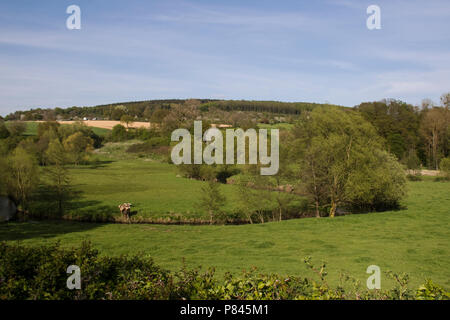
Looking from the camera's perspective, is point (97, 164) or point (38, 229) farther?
point (97, 164)

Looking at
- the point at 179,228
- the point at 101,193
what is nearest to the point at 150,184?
the point at 101,193

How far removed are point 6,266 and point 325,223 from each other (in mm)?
25640

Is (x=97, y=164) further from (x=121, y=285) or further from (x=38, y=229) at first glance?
(x=121, y=285)

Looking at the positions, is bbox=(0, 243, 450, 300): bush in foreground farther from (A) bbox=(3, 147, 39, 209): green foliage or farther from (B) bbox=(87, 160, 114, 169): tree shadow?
(B) bbox=(87, 160, 114, 169): tree shadow

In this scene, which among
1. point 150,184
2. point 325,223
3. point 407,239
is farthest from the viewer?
point 150,184

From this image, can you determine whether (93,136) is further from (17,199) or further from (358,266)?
(358,266)

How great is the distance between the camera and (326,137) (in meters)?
33.3

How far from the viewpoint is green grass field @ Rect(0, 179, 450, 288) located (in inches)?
663

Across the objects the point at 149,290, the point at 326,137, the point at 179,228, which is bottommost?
the point at 179,228

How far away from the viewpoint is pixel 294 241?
75.1 feet

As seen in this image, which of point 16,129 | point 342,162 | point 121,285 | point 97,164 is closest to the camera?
point 121,285

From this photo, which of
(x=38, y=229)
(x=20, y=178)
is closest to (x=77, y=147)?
(x=20, y=178)

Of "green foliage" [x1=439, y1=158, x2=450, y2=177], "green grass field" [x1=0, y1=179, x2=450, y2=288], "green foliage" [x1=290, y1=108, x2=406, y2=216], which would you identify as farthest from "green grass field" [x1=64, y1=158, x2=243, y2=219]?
"green foliage" [x1=439, y1=158, x2=450, y2=177]

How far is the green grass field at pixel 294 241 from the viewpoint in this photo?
16.8 meters
